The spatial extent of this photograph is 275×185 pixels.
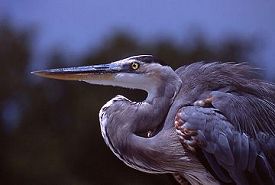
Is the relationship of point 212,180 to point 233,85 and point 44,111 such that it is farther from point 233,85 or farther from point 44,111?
point 44,111

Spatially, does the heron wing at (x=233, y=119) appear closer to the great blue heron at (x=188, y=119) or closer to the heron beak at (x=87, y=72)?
the great blue heron at (x=188, y=119)

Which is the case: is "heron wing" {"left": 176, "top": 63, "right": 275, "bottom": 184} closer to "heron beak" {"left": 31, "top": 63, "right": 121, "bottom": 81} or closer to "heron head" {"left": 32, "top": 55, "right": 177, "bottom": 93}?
"heron head" {"left": 32, "top": 55, "right": 177, "bottom": 93}

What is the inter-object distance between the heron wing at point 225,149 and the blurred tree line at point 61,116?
0.24 meters

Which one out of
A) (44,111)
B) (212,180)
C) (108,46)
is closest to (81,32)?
(108,46)

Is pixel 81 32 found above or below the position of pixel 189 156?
above

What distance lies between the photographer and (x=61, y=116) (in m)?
Answer: 1.50

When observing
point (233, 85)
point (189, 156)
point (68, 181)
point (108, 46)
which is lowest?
point (68, 181)

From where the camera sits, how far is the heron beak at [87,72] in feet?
4.29

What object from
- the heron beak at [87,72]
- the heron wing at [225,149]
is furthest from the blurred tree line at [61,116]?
the heron wing at [225,149]

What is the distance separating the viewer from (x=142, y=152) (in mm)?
1277

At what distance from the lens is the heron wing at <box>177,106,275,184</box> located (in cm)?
120

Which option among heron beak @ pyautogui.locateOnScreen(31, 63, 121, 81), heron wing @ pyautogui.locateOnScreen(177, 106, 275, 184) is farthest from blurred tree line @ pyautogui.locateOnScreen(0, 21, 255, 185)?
heron wing @ pyautogui.locateOnScreen(177, 106, 275, 184)

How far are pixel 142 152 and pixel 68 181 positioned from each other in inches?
12.4

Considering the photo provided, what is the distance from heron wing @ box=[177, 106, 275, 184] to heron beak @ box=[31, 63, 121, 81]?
205 mm
